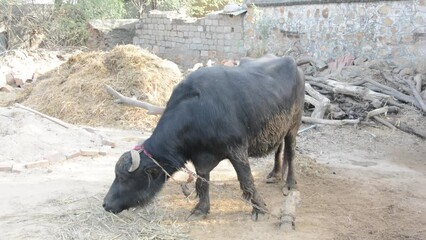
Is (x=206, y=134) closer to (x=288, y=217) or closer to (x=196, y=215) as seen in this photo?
(x=196, y=215)

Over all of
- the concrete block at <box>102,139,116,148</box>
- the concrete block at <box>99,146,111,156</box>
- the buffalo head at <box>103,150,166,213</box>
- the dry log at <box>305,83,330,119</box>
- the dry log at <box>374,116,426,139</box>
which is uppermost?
the buffalo head at <box>103,150,166,213</box>

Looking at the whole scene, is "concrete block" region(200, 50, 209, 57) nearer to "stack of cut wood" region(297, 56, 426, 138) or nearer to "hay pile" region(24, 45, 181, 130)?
"hay pile" region(24, 45, 181, 130)

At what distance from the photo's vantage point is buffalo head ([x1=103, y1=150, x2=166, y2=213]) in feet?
15.3

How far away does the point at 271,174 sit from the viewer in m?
6.70

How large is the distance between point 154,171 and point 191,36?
1295cm

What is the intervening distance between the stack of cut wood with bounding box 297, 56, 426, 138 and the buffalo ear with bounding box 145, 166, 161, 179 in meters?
5.67

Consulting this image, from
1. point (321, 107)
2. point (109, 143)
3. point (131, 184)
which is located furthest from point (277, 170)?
point (321, 107)

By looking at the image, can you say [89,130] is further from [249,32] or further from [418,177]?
[249,32]

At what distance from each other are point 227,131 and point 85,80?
7183 millimetres

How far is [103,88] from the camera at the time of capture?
1094 centimetres

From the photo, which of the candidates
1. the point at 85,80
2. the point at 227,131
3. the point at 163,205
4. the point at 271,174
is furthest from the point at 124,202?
the point at 85,80

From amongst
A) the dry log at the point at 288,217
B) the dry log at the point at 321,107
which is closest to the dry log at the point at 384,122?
the dry log at the point at 321,107

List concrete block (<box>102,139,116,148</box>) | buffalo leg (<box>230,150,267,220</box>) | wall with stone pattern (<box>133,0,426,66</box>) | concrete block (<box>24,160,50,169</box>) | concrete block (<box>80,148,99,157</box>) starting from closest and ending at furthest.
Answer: buffalo leg (<box>230,150,267,220</box>) < concrete block (<box>24,160,50,169</box>) < concrete block (<box>80,148,99,157</box>) < concrete block (<box>102,139,116,148</box>) < wall with stone pattern (<box>133,0,426,66</box>)

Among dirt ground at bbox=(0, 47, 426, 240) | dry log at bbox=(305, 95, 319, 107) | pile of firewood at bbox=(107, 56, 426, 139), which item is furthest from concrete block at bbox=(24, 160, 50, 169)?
dry log at bbox=(305, 95, 319, 107)
